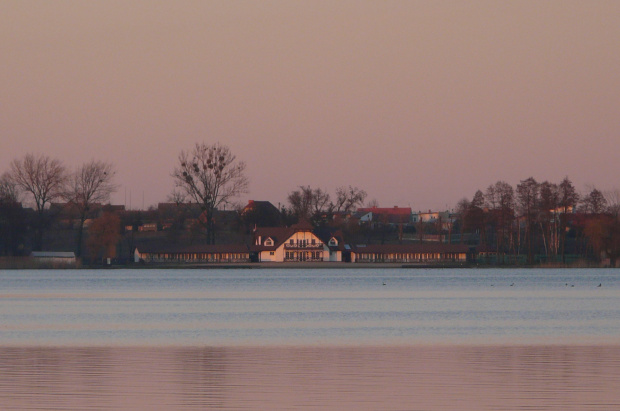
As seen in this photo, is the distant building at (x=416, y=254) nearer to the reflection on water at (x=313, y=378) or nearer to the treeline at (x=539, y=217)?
the treeline at (x=539, y=217)

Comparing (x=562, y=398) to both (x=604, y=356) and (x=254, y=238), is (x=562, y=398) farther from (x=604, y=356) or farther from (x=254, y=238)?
(x=254, y=238)

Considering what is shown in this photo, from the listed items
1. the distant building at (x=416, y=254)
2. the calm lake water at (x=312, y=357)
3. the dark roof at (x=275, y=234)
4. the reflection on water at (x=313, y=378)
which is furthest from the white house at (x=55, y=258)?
the reflection on water at (x=313, y=378)

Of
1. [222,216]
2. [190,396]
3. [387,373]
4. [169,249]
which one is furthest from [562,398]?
[222,216]

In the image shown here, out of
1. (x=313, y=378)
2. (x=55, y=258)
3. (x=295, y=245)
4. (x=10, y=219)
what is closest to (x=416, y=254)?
(x=295, y=245)

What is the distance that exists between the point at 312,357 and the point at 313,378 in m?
3.71

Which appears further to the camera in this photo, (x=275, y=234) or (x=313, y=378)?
(x=275, y=234)

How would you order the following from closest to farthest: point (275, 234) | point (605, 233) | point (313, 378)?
point (313, 378) < point (605, 233) < point (275, 234)

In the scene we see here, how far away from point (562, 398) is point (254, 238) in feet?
350

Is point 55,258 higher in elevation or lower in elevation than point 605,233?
lower

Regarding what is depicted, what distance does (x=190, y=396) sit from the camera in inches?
642

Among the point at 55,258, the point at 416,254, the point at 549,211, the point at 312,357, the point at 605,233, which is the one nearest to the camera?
the point at 312,357

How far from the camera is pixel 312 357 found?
72.6ft

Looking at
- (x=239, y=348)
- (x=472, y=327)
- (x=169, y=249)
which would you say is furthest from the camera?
(x=169, y=249)

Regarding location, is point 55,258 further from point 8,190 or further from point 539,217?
point 539,217
